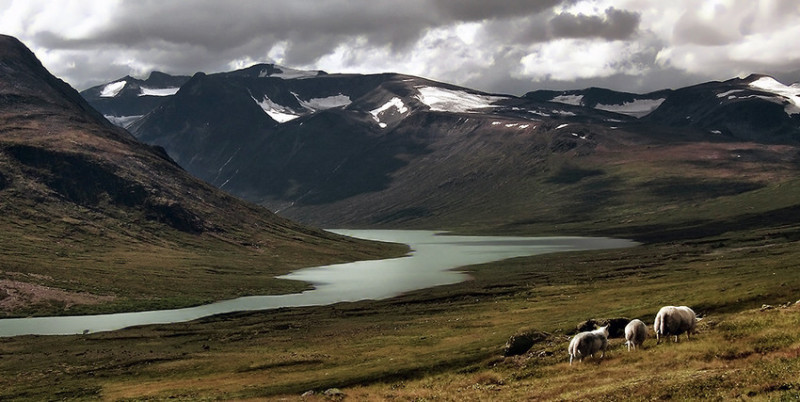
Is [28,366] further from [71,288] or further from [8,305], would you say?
[71,288]

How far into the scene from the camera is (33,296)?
161625 mm

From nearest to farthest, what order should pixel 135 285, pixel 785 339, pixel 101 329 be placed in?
pixel 785 339 < pixel 101 329 < pixel 135 285

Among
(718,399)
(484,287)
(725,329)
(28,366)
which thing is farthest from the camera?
(484,287)

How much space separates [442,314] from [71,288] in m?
103

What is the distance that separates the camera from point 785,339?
132 feet

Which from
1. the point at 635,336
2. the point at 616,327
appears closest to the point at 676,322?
the point at 635,336

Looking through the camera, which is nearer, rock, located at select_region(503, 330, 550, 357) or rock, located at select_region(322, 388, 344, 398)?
rock, located at select_region(322, 388, 344, 398)

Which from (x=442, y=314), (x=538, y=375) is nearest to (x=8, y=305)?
(x=442, y=314)

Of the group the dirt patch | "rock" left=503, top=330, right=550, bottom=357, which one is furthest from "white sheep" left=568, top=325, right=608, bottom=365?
the dirt patch

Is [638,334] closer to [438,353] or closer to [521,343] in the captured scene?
[521,343]

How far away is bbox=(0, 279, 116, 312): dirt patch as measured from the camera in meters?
156

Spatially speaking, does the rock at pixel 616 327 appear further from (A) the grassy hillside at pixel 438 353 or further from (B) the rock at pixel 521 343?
(B) the rock at pixel 521 343

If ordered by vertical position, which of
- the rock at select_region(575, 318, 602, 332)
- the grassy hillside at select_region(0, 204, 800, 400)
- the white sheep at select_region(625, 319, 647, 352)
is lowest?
the grassy hillside at select_region(0, 204, 800, 400)

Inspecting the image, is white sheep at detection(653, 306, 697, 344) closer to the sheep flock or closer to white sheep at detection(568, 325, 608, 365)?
the sheep flock
